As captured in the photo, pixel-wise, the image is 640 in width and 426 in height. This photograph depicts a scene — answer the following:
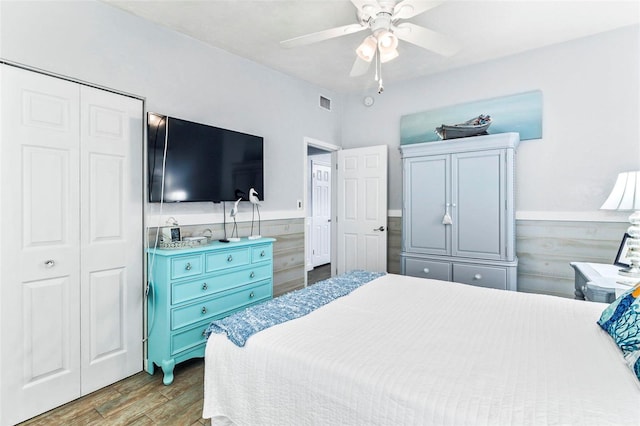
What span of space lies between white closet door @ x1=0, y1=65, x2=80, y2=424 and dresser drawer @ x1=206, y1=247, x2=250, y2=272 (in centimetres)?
84

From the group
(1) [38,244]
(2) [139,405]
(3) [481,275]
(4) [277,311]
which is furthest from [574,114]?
(1) [38,244]

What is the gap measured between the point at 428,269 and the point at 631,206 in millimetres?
1667

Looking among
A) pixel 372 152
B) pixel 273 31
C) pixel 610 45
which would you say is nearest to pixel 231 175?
pixel 273 31

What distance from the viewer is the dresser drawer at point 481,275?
3.03 meters

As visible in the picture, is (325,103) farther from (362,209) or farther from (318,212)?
(318,212)

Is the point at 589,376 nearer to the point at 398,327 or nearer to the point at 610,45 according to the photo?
the point at 398,327

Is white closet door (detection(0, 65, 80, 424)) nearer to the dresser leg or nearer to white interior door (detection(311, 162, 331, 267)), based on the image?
the dresser leg

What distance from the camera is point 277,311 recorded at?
175cm

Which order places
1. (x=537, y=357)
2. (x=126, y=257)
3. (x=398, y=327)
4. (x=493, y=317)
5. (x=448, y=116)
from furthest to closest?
(x=448, y=116) < (x=126, y=257) < (x=493, y=317) < (x=398, y=327) < (x=537, y=357)

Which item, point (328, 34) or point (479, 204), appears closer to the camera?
point (328, 34)

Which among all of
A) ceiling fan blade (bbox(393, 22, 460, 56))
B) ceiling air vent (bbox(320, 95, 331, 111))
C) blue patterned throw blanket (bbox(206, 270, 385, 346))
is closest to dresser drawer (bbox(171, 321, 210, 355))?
blue patterned throw blanket (bbox(206, 270, 385, 346))

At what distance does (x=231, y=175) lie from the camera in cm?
295

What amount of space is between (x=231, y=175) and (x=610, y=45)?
3.55 meters

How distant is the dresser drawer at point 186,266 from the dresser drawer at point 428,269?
7.16 feet
